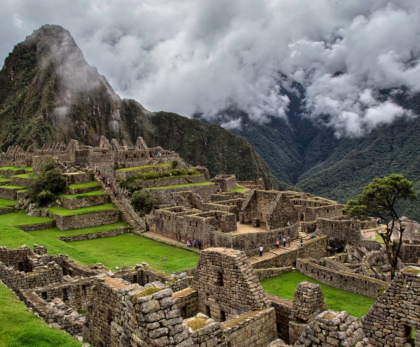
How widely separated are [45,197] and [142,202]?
8.01m

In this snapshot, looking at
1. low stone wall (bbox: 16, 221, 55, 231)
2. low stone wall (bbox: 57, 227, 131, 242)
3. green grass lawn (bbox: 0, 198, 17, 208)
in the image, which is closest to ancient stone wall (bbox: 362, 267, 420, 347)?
low stone wall (bbox: 57, 227, 131, 242)

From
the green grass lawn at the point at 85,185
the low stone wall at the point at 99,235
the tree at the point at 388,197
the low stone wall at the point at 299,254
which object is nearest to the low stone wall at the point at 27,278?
the low stone wall at the point at 299,254

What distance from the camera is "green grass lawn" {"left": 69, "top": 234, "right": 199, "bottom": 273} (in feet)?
48.0

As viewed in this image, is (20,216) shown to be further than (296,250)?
Yes

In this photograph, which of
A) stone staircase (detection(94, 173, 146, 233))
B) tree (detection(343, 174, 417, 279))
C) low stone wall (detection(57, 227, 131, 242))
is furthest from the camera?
stone staircase (detection(94, 173, 146, 233))

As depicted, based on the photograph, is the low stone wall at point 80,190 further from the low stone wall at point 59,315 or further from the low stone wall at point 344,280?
the low stone wall at point 59,315

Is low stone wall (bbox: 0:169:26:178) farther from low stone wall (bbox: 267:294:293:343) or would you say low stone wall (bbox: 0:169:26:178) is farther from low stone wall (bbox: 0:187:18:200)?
low stone wall (bbox: 267:294:293:343)

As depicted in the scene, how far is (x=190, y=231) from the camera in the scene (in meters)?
19.6

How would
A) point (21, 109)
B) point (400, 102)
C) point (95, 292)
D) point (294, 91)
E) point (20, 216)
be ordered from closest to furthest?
point (95, 292) → point (20, 216) → point (400, 102) → point (294, 91) → point (21, 109)

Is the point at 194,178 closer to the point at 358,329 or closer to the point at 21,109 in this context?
the point at 358,329

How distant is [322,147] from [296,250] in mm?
94288

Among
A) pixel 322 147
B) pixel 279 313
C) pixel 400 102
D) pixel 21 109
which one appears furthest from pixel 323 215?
pixel 21 109

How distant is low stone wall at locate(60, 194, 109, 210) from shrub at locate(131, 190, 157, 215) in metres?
3.73

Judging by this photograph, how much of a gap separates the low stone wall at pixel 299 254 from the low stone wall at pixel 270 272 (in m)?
0.67
